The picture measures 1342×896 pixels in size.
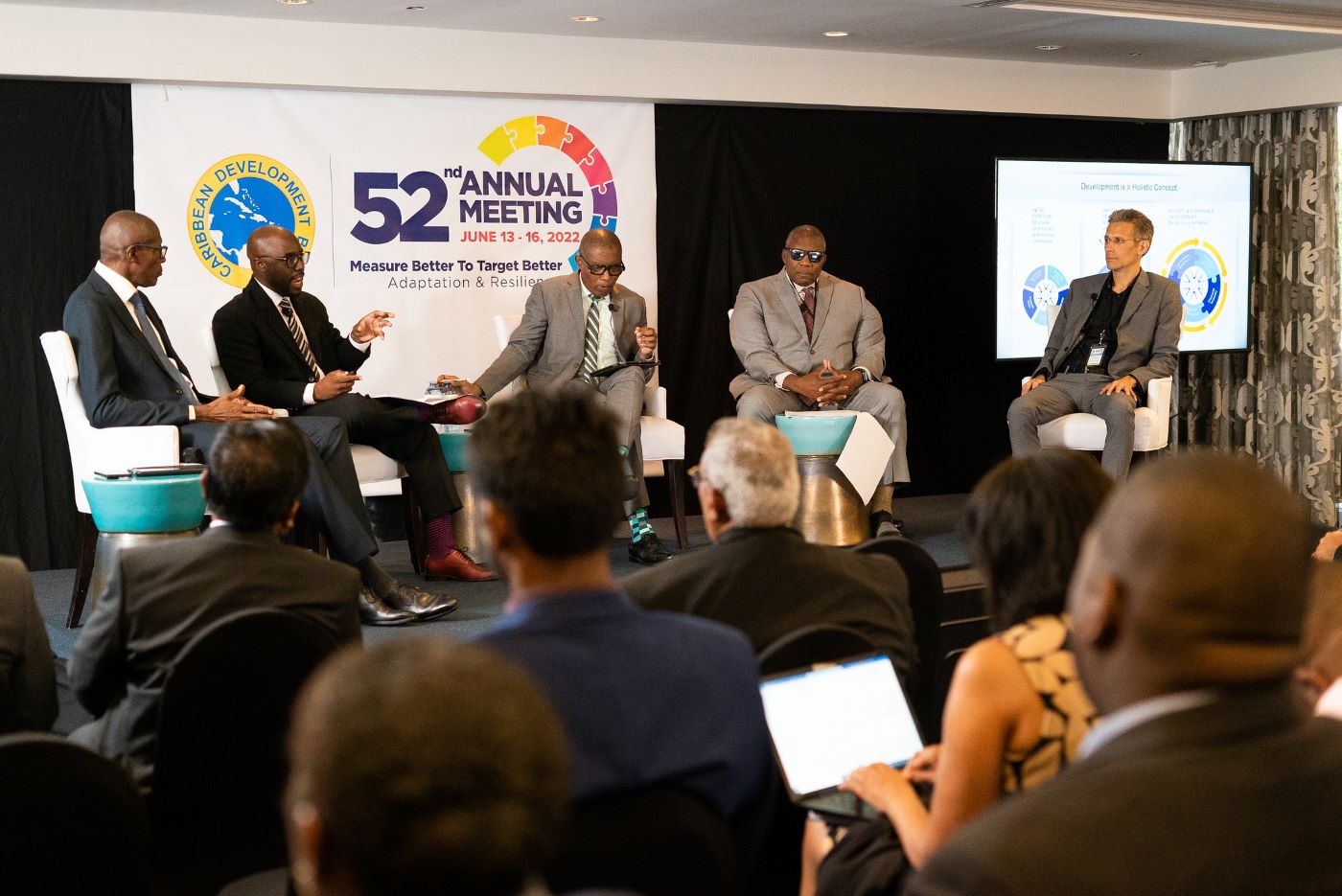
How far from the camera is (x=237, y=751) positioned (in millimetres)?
2215

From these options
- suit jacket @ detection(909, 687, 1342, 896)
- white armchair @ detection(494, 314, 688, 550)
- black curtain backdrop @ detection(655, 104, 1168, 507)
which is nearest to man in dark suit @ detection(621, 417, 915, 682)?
suit jacket @ detection(909, 687, 1342, 896)

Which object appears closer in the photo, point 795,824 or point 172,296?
point 795,824

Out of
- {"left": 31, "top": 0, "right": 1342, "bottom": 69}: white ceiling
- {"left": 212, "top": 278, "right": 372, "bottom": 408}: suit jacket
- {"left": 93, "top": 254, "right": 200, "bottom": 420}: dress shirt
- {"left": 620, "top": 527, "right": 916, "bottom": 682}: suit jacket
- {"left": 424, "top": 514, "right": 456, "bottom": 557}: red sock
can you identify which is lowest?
{"left": 424, "top": 514, "right": 456, "bottom": 557}: red sock

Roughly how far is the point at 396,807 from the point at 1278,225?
26.9 feet

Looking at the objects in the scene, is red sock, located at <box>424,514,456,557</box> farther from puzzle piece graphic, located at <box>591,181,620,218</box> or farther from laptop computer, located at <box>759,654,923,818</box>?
laptop computer, located at <box>759,654,923,818</box>

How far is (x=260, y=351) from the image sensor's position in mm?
5410

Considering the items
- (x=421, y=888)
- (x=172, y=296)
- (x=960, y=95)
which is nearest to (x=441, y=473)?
(x=172, y=296)

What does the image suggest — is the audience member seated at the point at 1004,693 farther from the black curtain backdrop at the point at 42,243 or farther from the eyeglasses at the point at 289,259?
the black curtain backdrop at the point at 42,243

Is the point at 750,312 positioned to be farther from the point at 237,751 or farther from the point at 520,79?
the point at 237,751

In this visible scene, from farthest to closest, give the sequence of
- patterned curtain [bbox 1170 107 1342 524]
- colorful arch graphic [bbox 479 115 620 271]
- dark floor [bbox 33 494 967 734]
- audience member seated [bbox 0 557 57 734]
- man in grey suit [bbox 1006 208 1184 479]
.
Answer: patterned curtain [bbox 1170 107 1342 524] → colorful arch graphic [bbox 479 115 620 271] → man in grey suit [bbox 1006 208 1184 479] → dark floor [bbox 33 494 967 734] → audience member seated [bbox 0 557 57 734]

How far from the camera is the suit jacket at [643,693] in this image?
1410 mm

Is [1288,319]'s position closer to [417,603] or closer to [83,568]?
[417,603]

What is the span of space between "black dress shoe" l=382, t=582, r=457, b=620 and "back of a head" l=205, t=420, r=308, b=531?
7.20 feet

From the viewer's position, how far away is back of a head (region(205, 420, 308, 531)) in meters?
2.55
